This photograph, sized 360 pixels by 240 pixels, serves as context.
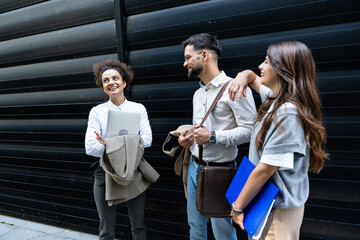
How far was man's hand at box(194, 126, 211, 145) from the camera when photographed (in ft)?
5.65

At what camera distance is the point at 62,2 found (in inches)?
119

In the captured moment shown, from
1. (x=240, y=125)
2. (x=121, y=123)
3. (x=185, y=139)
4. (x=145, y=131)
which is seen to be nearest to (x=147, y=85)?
(x=145, y=131)

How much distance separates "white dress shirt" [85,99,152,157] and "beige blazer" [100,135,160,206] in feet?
0.39

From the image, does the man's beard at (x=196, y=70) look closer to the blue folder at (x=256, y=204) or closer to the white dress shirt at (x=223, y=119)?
the white dress shirt at (x=223, y=119)

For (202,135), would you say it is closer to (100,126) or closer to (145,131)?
(145,131)

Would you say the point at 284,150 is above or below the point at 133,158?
above

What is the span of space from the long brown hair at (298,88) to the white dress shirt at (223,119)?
449 mm

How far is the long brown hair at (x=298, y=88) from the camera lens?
3.77 ft

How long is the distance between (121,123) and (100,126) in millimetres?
316

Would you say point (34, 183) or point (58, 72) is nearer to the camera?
point (58, 72)

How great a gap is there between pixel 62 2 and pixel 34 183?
2.58 metres

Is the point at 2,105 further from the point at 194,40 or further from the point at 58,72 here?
the point at 194,40

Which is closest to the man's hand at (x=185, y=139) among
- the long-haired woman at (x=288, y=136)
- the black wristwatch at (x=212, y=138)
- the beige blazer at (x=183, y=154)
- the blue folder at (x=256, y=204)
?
the beige blazer at (x=183, y=154)

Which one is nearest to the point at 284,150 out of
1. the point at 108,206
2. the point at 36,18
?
the point at 108,206
